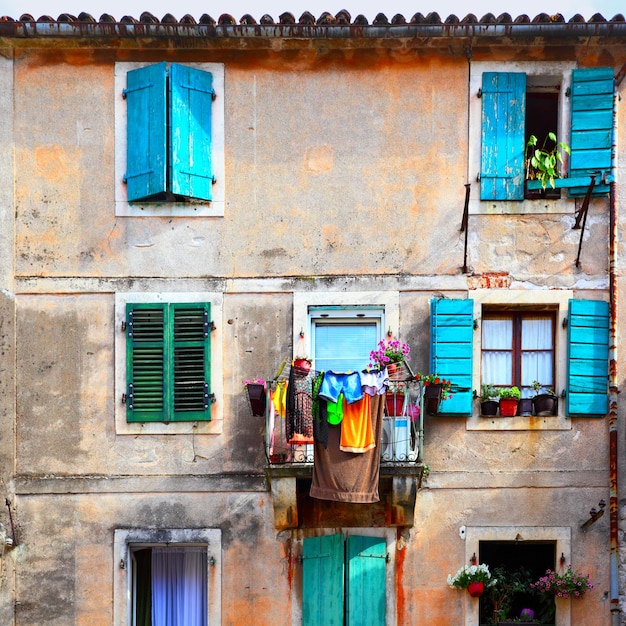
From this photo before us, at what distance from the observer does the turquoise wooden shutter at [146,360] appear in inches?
526

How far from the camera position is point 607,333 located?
1330 centimetres

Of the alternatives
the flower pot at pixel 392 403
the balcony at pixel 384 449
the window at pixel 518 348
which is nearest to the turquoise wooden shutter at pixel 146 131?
the balcony at pixel 384 449

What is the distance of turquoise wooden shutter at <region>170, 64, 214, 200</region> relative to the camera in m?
13.3

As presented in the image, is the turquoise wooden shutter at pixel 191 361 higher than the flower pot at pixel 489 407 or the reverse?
higher

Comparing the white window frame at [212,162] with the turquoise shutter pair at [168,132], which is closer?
the turquoise shutter pair at [168,132]

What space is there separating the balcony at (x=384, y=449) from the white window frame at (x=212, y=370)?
716 millimetres

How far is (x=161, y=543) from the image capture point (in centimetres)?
1329

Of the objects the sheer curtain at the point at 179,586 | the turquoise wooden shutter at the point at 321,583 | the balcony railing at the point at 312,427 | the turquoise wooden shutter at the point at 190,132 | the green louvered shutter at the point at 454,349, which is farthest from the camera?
the sheer curtain at the point at 179,586

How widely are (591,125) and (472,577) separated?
17.5ft

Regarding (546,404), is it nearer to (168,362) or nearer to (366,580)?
(366,580)

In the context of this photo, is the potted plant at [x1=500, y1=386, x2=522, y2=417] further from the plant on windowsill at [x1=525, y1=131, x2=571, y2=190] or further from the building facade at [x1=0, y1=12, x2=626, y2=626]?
the plant on windowsill at [x1=525, y1=131, x2=571, y2=190]

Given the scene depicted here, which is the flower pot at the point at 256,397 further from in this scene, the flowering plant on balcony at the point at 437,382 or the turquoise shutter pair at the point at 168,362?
the flowering plant on balcony at the point at 437,382

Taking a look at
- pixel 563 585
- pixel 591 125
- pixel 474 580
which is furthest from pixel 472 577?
pixel 591 125

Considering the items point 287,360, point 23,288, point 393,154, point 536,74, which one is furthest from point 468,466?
point 23,288
